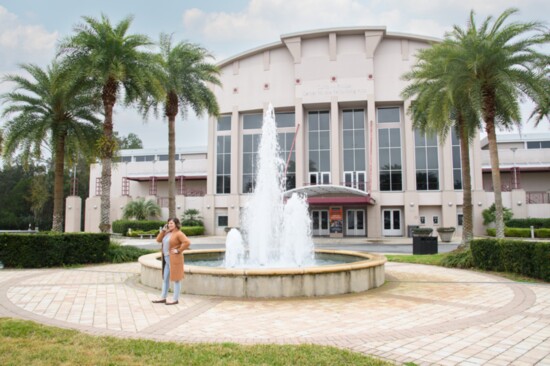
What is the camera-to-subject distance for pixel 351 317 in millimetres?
7078

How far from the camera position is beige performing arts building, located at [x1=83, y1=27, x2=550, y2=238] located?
121 feet

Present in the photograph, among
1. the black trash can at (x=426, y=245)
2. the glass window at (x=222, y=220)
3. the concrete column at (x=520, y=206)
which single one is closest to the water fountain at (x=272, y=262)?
the black trash can at (x=426, y=245)

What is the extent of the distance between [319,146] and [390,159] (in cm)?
677

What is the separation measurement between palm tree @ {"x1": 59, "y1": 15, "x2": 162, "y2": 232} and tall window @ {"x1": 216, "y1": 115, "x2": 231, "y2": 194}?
2337 centimetres

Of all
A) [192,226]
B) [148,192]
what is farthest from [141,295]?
[148,192]

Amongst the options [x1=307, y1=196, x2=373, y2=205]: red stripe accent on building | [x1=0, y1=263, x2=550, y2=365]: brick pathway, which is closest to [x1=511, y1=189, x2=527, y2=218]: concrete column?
[x1=307, y1=196, x2=373, y2=205]: red stripe accent on building

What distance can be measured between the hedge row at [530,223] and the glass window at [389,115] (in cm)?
1310

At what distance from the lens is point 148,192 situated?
49406 mm

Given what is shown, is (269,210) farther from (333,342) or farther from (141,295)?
(333,342)

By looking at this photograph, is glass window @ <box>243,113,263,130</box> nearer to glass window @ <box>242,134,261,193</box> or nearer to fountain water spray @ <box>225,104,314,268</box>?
glass window @ <box>242,134,261,193</box>

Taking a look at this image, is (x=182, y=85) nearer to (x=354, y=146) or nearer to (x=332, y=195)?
(x=332, y=195)

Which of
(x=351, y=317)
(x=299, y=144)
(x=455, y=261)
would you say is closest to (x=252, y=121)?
(x=299, y=144)

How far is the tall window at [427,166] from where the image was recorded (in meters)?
37.3

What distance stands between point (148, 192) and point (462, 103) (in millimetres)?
39639
